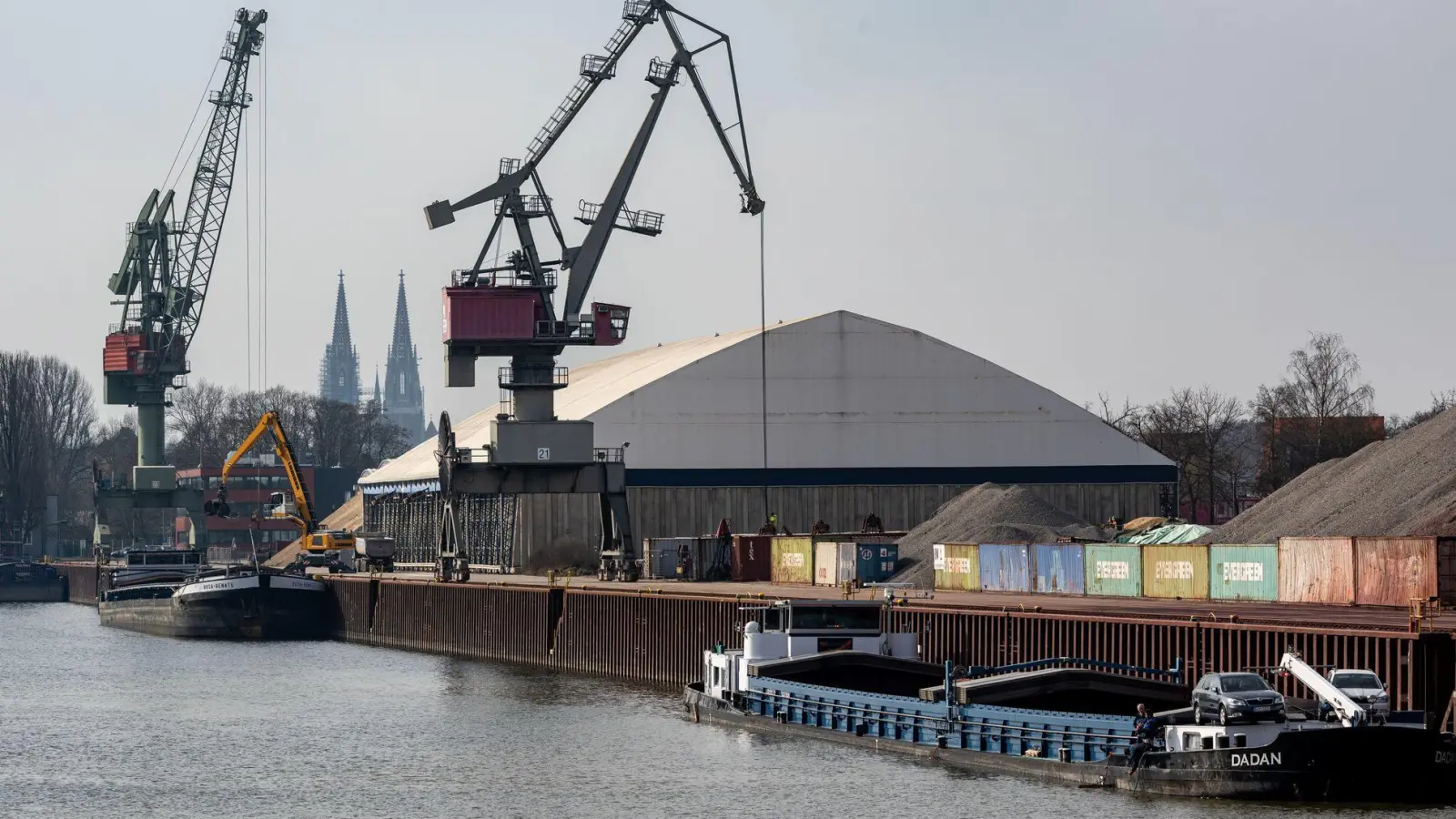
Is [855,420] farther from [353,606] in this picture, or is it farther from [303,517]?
[303,517]

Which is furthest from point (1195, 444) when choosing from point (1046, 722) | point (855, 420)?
point (1046, 722)

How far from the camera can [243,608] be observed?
103250 mm

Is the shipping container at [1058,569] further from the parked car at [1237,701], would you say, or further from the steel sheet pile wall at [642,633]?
the parked car at [1237,701]

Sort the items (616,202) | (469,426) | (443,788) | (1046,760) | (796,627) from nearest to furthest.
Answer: (1046,760)
(443,788)
(796,627)
(616,202)
(469,426)

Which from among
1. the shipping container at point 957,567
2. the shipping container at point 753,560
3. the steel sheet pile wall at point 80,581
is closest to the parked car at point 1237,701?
the shipping container at point 957,567

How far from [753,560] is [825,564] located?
22.9 feet

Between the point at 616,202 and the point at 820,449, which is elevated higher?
the point at 616,202

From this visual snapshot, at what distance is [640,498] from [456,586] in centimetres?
1738

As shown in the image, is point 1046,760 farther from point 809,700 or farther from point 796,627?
point 796,627

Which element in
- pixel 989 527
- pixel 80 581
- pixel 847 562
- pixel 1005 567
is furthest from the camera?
pixel 80 581

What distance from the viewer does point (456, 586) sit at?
9425cm

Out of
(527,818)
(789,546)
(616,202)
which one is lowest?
(527,818)

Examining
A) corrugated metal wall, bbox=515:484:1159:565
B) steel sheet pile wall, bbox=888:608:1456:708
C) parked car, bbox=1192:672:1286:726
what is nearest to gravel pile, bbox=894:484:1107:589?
corrugated metal wall, bbox=515:484:1159:565

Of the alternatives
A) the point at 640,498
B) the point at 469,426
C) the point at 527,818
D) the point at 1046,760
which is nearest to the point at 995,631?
the point at 1046,760
